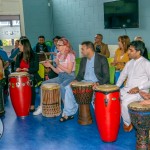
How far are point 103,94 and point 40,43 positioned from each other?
17.4 ft

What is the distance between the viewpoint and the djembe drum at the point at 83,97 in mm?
3902

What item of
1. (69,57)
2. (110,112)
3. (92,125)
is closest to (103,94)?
(110,112)

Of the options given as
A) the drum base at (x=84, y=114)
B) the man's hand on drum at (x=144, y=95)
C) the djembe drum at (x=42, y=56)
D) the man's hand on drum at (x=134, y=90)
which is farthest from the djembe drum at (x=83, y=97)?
the djembe drum at (x=42, y=56)

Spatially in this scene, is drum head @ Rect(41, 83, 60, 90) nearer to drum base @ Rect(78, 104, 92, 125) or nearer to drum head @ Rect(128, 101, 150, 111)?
drum base @ Rect(78, 104, 92, 125)

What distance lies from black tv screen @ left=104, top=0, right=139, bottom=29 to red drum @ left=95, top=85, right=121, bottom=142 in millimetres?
4004

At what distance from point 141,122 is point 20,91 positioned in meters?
2.17

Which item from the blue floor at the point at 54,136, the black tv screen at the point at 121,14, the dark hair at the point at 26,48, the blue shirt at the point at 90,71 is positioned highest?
the black tv screen at the point at 121,14

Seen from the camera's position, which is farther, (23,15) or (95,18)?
(23,15)

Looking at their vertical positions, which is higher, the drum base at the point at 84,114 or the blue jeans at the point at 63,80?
the blue jeans at the point at 63,80

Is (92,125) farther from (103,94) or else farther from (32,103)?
(32,103)

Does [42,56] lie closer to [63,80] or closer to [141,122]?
[63,80]

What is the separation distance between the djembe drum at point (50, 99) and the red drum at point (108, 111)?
1233 millimetres

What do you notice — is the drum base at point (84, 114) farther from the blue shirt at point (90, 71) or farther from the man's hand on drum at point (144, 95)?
the man's hand on drum at point (144, 95)

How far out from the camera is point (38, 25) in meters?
11.0
